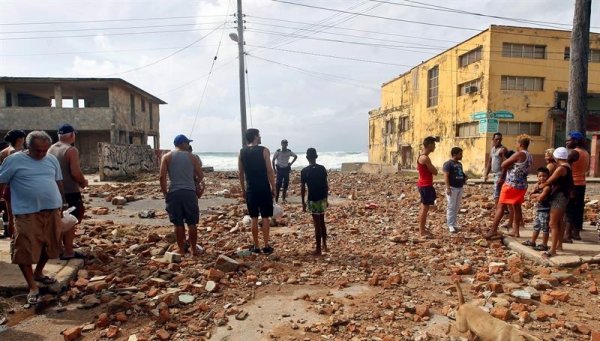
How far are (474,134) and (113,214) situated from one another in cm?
2240

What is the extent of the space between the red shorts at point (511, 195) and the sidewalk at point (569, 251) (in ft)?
→ 2.01

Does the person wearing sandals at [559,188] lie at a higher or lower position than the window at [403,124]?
lower

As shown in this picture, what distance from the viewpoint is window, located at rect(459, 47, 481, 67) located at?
2416 centimetres

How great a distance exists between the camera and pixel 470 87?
2439 cm

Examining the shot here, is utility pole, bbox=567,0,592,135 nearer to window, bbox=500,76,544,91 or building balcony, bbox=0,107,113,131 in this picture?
window, bbox=500,76,544,91

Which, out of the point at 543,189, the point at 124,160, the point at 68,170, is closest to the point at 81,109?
the point at 124,160

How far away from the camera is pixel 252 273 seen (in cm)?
469

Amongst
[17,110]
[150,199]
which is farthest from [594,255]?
[17,110]

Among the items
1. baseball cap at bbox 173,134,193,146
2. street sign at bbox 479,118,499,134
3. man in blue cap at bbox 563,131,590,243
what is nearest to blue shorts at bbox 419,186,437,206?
man in blue cap at bbox 563,131,590,243

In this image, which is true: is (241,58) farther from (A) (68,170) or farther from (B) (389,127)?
(B) (389,127)

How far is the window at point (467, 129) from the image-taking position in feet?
80.0

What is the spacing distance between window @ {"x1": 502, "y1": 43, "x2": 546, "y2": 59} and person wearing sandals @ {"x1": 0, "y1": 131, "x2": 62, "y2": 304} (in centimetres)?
2547

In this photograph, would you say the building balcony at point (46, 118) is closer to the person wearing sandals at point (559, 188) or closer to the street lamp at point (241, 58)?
the street lamp at point (241, 58)

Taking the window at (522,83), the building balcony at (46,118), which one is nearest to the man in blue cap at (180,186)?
the building balcony at (46,118)
